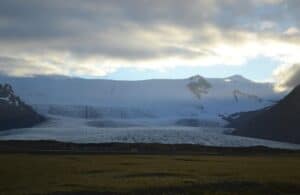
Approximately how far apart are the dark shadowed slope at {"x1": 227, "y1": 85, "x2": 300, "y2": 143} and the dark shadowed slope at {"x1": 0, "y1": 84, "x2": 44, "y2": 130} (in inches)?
2108

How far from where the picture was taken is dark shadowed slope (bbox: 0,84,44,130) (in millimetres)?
146750

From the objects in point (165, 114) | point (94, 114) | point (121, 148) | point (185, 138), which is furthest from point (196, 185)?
point (165, 114)

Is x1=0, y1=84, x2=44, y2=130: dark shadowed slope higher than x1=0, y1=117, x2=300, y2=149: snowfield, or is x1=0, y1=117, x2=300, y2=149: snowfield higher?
x1=0, y1=84, x2=44, y2=130: dark shadowed slope

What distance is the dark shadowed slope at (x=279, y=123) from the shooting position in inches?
5207

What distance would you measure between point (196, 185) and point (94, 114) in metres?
145

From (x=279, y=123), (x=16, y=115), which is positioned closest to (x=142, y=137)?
(x=279, y=123)

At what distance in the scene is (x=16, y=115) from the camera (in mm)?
155750

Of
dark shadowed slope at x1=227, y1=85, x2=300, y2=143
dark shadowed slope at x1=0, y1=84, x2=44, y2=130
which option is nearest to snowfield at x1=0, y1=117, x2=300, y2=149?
dark shadowed slope at x1=227, y1=85, x2=300, y2=143

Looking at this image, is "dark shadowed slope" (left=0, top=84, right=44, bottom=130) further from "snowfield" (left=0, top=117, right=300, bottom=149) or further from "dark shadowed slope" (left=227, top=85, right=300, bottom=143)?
"dark shadowed slope" (left=227, top=85, right=300, bottom=143)

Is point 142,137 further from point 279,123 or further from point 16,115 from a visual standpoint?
point 16,115

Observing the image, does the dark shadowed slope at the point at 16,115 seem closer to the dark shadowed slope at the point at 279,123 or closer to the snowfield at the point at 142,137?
the snowfield at the point at 142,137

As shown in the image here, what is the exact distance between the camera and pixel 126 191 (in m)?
24.1

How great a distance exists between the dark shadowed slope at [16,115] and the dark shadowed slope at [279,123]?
5355 cm

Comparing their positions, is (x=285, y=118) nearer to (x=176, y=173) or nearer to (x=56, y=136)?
(x=56, y=136)
